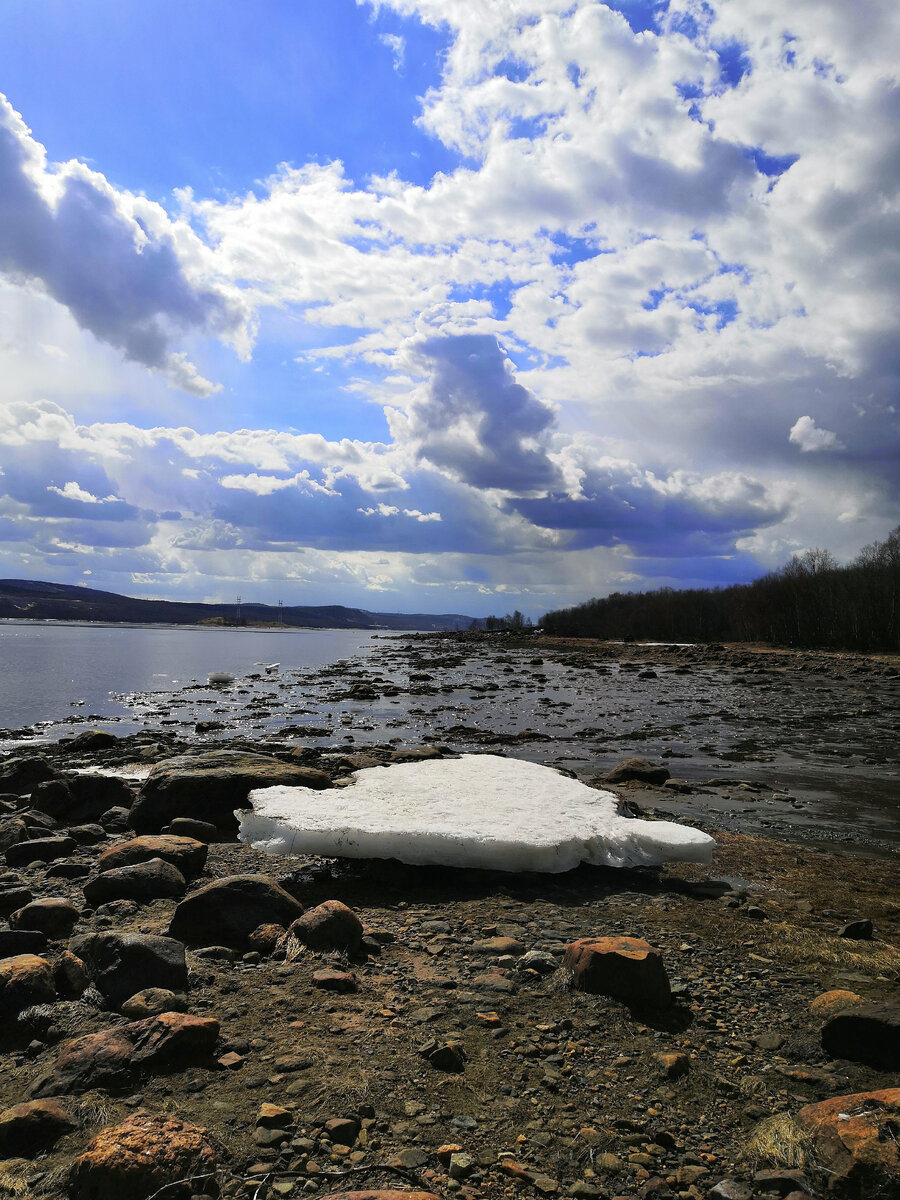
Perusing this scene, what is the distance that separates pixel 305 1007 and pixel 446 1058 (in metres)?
1.16

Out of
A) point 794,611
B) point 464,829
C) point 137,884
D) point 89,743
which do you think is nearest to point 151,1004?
point 137,884

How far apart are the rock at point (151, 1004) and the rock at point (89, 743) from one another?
1569 centimetres

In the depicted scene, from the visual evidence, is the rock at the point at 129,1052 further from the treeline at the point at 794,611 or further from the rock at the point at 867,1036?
the treeline at the point at 794,611

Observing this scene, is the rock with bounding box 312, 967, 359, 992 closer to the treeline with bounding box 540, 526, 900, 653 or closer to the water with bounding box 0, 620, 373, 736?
the water with bounding box 0, 620, 373, 736

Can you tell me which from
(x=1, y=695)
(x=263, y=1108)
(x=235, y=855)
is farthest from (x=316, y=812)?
(x=1, y=695)

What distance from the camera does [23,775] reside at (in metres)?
13.1

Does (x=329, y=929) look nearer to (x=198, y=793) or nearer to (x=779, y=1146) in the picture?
(x=779, y=1146)

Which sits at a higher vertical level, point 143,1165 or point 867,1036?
point 867,1036

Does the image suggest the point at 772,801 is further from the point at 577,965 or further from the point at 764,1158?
the point at 764,1158

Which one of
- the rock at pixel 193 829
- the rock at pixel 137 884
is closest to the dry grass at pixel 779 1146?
the rock at pixel 137 884

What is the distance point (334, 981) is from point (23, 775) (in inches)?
433

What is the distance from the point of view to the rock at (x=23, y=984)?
439cm

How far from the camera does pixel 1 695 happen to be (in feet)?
111

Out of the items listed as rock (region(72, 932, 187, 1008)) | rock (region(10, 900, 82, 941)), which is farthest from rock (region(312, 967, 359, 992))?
rock (region(10, 900, 82, 941))
